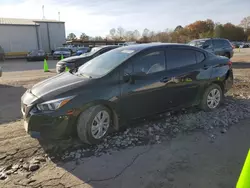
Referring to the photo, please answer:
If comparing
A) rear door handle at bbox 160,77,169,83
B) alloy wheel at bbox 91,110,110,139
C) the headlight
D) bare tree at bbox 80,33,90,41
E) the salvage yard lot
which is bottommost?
the salvage yard lot

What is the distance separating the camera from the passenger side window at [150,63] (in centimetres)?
435

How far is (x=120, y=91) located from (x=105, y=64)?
2.63 feet

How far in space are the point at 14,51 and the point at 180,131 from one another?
33714 mm

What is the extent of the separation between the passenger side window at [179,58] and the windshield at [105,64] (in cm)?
84

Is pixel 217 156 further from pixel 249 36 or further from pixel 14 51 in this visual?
pixel 249 36

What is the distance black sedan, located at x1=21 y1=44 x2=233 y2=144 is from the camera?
142 inches

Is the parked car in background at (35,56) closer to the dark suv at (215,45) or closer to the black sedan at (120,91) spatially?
the dark suv at (215,45)

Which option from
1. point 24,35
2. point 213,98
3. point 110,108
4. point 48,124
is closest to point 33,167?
point 48,124

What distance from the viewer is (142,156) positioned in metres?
3.59

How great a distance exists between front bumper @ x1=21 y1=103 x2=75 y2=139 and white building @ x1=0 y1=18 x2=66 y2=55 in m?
33.0

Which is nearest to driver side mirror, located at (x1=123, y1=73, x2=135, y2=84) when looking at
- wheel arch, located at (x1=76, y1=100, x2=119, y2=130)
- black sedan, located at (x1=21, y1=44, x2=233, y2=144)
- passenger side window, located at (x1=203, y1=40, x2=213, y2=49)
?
black sedan, located at (x1=21, y1=44, x2=233, y2=144)

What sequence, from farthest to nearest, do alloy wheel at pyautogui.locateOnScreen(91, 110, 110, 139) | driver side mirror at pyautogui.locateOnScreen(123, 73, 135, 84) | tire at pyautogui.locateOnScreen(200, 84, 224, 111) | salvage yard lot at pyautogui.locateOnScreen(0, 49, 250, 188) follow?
tire at pyautogui.locateOnScreen(200, 84, 224, 111)
driver side mirror at pyautogui.locateOnScreen(123, 73, 135, 84)
alloy wheel at pyautogui.locateOnScreen(91, 110, 110, 139)
salvage yard lot at pyautogui.locateOnScreen(0, 49, 250, 188)

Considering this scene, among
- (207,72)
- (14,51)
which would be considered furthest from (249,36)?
(207,72)

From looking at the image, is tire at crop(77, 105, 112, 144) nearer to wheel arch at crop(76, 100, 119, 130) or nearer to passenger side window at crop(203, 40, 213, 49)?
wheel arch at crop(76, 100, 119, 130)
